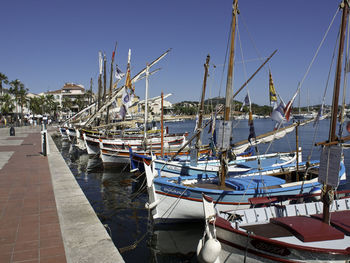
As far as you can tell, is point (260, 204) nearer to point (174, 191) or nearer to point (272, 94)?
point (174, 191)

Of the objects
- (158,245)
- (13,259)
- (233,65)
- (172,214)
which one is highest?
(233,65)

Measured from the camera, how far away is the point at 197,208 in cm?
1037

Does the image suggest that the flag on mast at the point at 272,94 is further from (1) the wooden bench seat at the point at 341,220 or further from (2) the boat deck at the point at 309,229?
(2) the boat deck at the point at 309,229

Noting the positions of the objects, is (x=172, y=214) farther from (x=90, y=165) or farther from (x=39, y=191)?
(x=90, y=165)

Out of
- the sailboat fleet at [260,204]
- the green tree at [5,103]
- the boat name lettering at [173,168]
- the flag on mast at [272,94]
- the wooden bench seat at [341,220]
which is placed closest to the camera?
the sailboat fleet at [260,204]

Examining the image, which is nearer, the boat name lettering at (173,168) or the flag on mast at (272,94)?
the flag on mast at (272,94)

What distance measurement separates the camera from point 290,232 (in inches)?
256

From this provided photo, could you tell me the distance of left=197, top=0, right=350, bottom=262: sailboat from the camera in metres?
5.81

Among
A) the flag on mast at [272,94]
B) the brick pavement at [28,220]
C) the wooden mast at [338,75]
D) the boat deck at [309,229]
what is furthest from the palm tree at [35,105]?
the wooden mast at [338,75]

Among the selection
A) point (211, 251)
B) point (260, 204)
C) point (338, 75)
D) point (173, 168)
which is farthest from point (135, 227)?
point (338, 75)

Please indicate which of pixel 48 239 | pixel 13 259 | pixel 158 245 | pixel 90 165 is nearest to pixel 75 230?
pixel 48 239

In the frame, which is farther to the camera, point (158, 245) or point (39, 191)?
point (39, 191)

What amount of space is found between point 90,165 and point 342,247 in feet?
71.2

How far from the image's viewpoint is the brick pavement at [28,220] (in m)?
5.89
